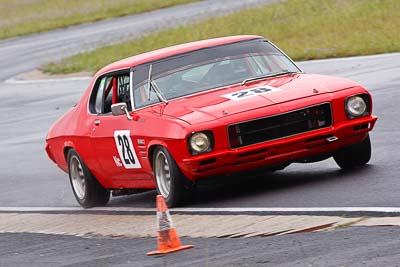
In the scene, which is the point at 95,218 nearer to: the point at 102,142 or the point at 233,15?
the point at 102,142

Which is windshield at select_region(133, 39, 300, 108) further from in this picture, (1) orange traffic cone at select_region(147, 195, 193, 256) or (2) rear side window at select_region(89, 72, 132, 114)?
(1) orange traffic cone at select_region(147, 195, 193, 256)

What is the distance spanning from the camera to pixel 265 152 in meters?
10.3

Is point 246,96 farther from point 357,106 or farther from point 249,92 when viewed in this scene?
point 357,106

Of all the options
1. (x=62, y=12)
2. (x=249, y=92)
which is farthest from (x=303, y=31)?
(x=62, y=12)

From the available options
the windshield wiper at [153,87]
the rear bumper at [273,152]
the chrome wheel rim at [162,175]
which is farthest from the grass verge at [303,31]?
the chrome wheel rim at [162,175]

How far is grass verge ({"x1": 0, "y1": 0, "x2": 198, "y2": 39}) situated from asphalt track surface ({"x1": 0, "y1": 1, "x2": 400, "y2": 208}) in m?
18.8

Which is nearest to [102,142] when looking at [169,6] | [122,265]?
[122,265]

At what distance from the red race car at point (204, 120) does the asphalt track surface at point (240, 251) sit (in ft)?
4.18

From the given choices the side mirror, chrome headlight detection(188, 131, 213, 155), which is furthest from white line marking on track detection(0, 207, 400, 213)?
the side mirror

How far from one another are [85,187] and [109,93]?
101 cm

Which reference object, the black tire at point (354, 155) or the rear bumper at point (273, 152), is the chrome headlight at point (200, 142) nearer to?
the rear bumper at point (273, 152)

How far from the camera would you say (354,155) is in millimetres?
11148

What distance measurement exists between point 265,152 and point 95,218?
187 cm

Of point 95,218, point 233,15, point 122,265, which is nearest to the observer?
point 122,265
